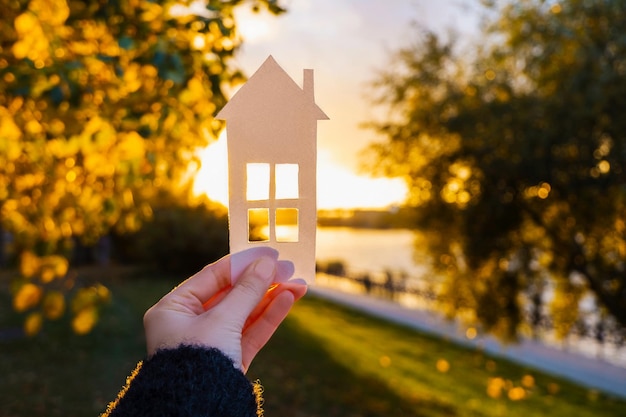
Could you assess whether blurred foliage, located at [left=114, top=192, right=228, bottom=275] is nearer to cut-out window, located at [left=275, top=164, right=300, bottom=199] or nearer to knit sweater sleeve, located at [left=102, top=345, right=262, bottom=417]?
cut-out window, located at [left=275, top=164, right=300, bottom=199]

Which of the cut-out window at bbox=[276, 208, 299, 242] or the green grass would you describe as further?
the green grass

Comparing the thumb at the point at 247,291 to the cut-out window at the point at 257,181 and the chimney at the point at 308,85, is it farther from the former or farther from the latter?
the chimney at the point at 308,85

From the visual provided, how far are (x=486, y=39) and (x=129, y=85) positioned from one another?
5017 mm

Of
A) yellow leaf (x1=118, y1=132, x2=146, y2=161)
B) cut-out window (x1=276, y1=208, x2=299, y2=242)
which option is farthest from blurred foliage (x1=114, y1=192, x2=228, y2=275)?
cut-out window (x1=276, y1=208, x2=299, y2=242)

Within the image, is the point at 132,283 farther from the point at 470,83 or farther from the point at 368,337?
the point at 470,83

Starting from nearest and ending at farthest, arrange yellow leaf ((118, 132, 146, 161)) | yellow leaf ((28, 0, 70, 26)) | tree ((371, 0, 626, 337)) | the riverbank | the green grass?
1. yellow leaf ((28, 0, 70, 26))
2. yellow leaf ((118, 132, 146, 161))
3. tree ((371, 0, 626, 337))
4. the green grass
5. the riverbank

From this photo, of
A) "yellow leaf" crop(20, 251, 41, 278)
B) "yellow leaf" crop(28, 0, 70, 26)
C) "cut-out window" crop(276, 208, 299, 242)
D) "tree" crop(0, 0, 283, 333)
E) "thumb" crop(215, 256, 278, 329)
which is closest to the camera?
"thumb" crop(215, 256, 278, 329)

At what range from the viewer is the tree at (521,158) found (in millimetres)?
6945

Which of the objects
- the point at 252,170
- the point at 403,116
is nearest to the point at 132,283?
the point at 403,116

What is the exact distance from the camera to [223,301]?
165cm

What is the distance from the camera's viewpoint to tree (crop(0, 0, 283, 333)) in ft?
13.0

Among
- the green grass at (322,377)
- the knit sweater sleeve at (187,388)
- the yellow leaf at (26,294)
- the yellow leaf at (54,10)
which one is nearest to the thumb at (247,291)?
the knit sweater sleeve at (187,388)

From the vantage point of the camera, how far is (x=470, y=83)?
312 inches

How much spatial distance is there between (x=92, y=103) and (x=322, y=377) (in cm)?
666
